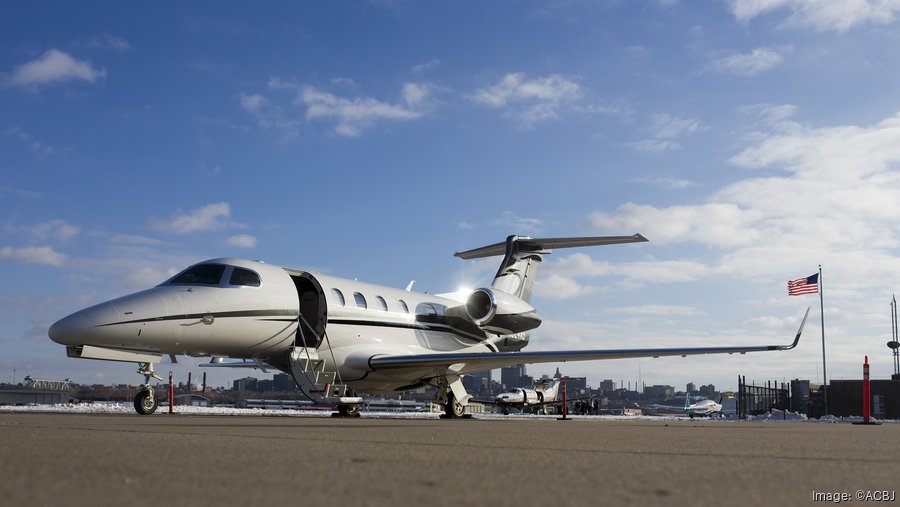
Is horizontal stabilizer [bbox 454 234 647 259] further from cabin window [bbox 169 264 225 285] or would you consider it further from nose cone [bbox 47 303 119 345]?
nose cone [bbox 47 303 119 345]

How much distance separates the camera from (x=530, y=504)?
287 centimetres

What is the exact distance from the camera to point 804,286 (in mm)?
33656

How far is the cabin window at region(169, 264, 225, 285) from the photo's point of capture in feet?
49.7

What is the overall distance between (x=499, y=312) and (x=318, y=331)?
625 cm

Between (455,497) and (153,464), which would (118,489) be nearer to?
(153,464)

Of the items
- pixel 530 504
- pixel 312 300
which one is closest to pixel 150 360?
pixel 312 300

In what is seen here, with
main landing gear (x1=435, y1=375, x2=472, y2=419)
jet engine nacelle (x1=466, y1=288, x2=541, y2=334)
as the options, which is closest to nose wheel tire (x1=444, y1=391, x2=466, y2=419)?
main landing gear (x1=435, y1=375, x2=472, y2=419)

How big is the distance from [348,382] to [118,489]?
1586 cm

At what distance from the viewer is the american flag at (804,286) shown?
109ft

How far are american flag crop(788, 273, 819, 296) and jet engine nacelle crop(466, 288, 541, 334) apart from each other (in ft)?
54.4

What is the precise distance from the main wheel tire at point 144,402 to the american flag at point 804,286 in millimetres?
28228

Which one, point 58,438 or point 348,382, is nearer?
point 58,438

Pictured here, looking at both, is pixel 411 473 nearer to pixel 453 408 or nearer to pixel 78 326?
pixel 78 326

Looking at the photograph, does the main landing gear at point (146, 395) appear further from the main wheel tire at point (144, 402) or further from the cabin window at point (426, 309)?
the cabin window at point (426, 309)
